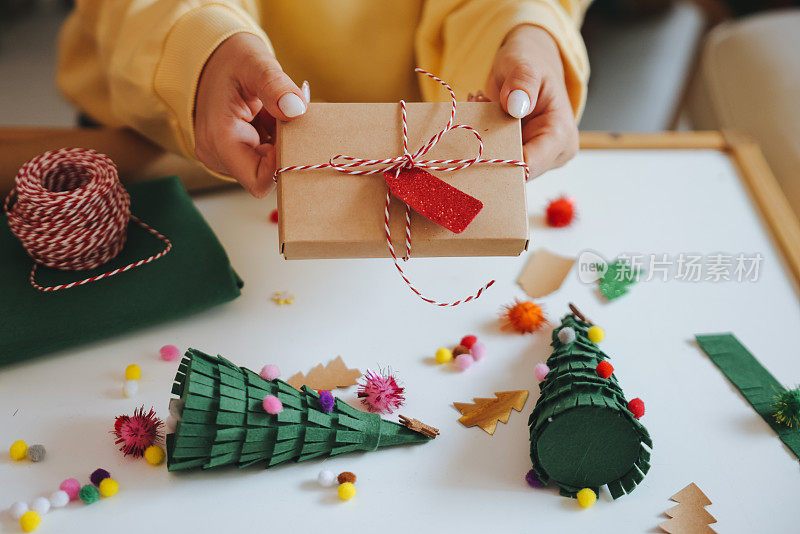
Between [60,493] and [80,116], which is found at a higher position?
[80,116]

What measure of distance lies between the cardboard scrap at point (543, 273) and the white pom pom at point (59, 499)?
534mm

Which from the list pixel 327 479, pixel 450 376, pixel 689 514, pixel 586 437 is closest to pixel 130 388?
pixel 327 479

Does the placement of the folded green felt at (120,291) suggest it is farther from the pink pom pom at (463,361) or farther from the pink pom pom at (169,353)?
the pink pom pom at (463,361)

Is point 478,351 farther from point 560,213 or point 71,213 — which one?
point 71,213

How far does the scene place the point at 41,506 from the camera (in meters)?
0.60

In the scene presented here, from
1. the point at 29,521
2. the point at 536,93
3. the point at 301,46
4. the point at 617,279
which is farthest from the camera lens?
the point at 301,46

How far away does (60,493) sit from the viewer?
1.98 ft

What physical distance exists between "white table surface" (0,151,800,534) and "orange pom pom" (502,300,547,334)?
15 mm

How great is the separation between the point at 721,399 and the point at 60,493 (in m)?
0.66

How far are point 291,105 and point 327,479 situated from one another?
Answer: 0.35 metres

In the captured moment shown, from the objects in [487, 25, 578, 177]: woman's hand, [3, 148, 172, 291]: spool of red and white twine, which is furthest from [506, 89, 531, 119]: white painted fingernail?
[3, 148, 172, 291]: spool of red and white twine

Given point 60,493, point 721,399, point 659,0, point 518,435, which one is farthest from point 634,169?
point 659,0

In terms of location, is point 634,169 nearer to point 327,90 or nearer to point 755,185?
point 755,185

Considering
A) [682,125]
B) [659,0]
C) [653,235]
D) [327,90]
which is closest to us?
[653,235]
